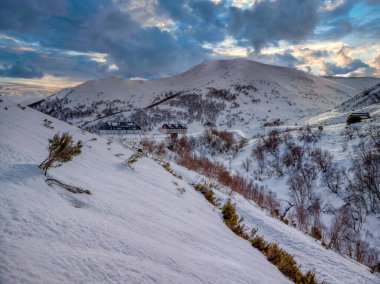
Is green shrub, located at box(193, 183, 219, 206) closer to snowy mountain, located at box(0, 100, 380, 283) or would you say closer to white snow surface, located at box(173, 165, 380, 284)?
white snow surface, located at box(173, 165, 380, 284)

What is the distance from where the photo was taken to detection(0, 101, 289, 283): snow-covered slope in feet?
5.16

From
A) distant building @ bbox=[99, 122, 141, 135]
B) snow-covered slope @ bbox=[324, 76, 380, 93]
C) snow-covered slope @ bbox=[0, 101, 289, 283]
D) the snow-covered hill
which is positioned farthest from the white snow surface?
snow-covered slope @ bbox=[324, 76, 380, 93]

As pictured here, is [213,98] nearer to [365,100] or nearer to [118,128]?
[118,128]

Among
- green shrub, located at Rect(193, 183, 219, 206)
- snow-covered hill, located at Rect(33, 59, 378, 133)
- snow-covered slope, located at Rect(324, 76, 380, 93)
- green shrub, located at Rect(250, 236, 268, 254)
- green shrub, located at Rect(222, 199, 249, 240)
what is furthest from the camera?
snow-covered slope, located at Rect(324, 76, 380, 93)

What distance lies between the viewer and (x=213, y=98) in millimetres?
112875

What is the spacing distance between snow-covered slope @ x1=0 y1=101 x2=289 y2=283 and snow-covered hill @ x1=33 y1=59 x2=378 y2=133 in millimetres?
51675

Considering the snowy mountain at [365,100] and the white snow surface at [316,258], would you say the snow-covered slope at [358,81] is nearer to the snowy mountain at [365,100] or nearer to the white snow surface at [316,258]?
the snowy mountain at [365,100]

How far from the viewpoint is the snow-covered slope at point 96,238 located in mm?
1572

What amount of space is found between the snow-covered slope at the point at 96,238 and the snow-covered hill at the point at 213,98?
51.7 meters

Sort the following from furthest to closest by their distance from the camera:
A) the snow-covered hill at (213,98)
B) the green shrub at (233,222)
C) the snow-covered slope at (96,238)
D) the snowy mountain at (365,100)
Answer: the snow-covered hill at (213,98)
the snowy mountain at (365,100)
the green shrub at (233,222)
the snow-covered slope at (96,238)

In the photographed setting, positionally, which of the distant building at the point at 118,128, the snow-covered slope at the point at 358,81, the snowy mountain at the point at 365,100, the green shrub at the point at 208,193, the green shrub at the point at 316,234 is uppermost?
the snow-covered slope at the point at 358,81

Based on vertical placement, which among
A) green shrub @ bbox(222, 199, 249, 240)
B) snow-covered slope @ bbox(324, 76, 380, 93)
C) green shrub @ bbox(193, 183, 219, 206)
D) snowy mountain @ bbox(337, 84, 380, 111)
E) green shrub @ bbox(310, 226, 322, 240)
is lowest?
green shrub @ bbox(310, 226, 322, 240)

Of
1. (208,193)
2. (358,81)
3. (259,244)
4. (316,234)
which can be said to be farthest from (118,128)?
(358,81)

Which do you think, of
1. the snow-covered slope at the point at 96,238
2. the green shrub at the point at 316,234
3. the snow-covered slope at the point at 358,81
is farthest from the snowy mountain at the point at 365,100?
the snow-covered slope at the point at 358,81
